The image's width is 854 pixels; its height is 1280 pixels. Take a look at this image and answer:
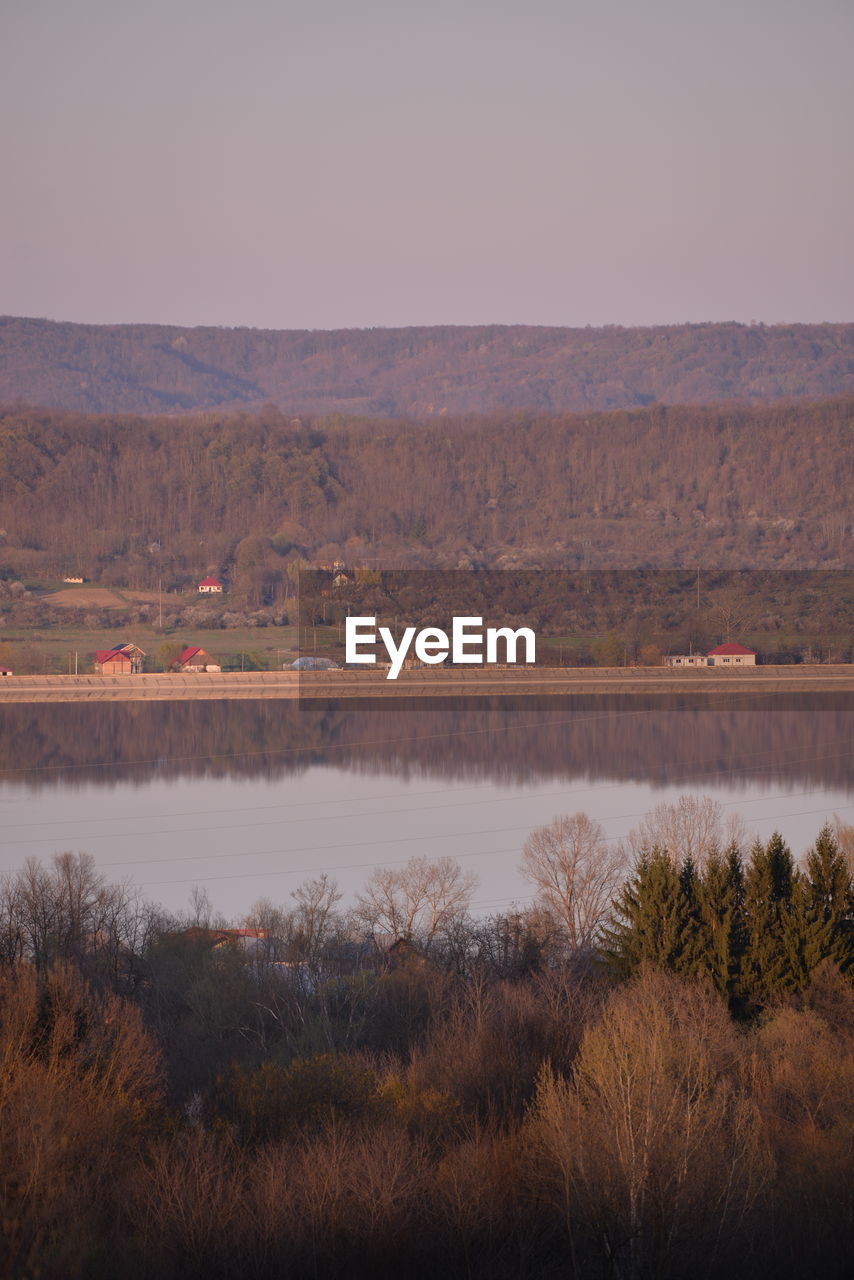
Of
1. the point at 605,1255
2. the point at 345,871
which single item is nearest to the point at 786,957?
the point at 605,1255

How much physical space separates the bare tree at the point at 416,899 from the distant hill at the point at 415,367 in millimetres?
110015

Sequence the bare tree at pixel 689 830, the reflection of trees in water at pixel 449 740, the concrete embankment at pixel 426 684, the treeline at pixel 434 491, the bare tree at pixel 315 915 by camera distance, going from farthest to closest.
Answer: the treeline at pixel 434 491 → the concrete embankment at pixel 426 684 → the reflection of trees in water at pixel 449 740 → the bare tree at pixel 689 830 → the bare tree at pixel 315 915

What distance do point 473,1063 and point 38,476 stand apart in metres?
75.9

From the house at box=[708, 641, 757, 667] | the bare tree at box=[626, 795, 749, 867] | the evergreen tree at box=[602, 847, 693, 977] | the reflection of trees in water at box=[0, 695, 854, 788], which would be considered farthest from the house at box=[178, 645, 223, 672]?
the evergreen tree at box=[602, 847, 693, 977]

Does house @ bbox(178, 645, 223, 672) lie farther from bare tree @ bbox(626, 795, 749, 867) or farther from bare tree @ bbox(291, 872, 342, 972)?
bare tree @ bbox(291, 872, 342, 972)

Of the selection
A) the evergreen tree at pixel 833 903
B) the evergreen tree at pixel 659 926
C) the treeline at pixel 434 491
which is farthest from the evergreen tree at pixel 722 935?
the treeline at pixel 434 491

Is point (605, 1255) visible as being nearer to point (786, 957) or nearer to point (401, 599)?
point (786, 957)

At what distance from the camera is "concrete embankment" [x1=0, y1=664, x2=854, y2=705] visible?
44531 millimetres

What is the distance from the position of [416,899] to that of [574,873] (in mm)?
2153

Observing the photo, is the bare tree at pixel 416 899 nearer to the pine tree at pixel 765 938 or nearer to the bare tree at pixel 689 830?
the bare tree at pixel 689 830

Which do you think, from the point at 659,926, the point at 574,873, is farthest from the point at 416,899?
Result: the point at 659,926

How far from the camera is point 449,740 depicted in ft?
122

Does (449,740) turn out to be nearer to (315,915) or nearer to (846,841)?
(846,841)

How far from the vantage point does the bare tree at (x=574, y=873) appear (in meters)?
18.2
